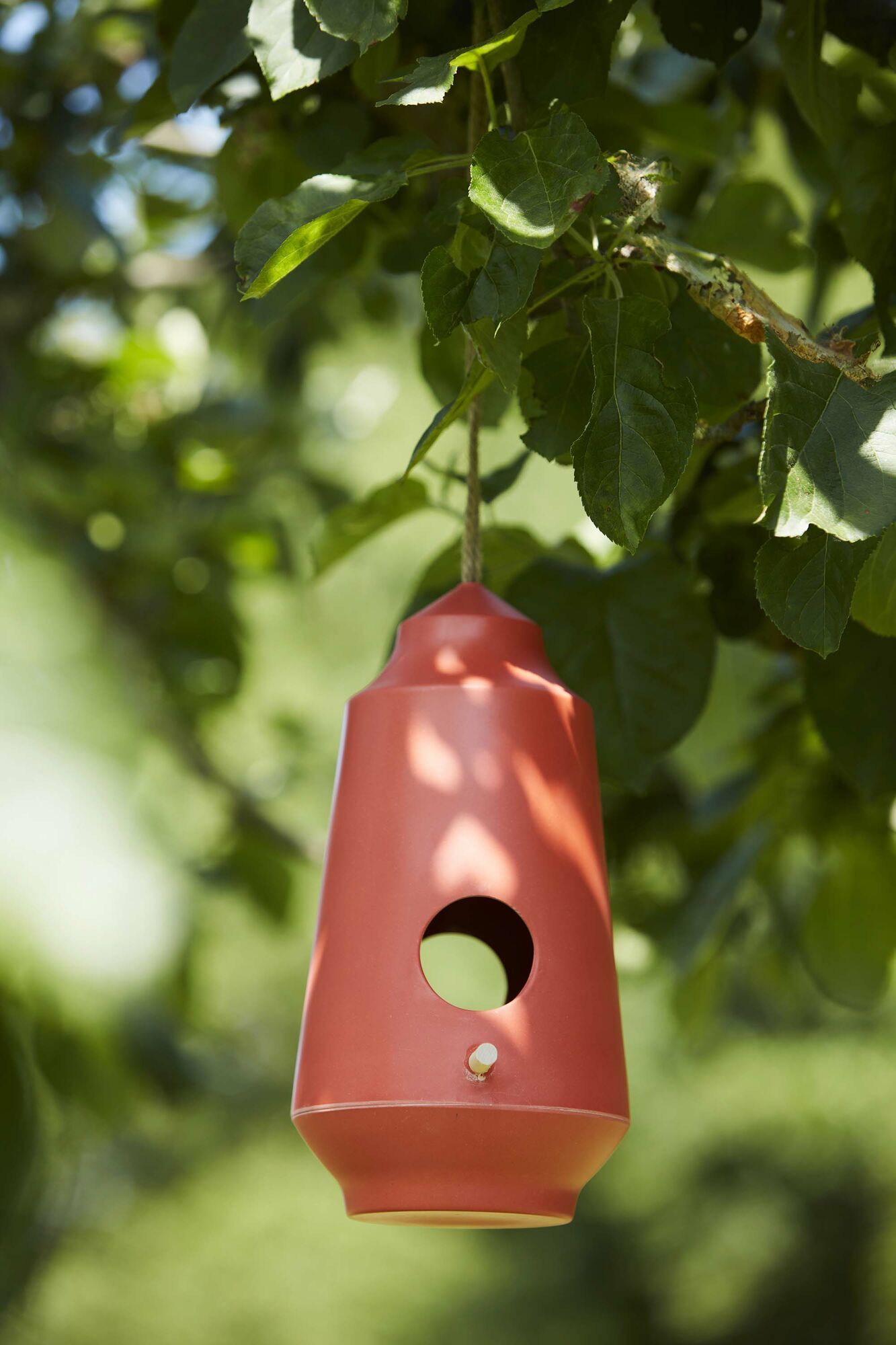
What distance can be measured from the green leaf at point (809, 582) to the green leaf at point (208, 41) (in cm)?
51

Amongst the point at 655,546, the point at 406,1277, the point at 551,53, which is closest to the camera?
the point at 551,53

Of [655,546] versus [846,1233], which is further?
[846,1233]

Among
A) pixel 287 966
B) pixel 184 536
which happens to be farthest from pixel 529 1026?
pixel 287 966

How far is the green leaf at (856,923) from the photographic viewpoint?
5.01 ft

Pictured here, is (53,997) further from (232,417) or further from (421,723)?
(232,417)

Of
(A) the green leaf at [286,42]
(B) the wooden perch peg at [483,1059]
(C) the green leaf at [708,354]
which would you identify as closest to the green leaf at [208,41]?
(A) the green leaf at [286,42]

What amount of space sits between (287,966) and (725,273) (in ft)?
24.5

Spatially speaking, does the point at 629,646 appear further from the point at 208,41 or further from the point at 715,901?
the point at 715,901

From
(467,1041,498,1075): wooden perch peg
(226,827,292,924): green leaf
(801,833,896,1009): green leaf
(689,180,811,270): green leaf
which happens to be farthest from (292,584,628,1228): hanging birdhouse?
(226,827,292,924): green leaf

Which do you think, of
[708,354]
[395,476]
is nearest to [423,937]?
[708,354]

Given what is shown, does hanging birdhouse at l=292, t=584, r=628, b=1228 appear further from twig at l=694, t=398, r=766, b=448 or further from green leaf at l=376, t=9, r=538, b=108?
green leaf at l=376, t=9, r=538, b=108

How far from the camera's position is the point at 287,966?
785 cm

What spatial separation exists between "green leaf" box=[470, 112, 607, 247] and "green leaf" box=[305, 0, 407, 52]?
3.0 inches

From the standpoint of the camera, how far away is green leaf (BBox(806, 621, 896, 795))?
111cm
